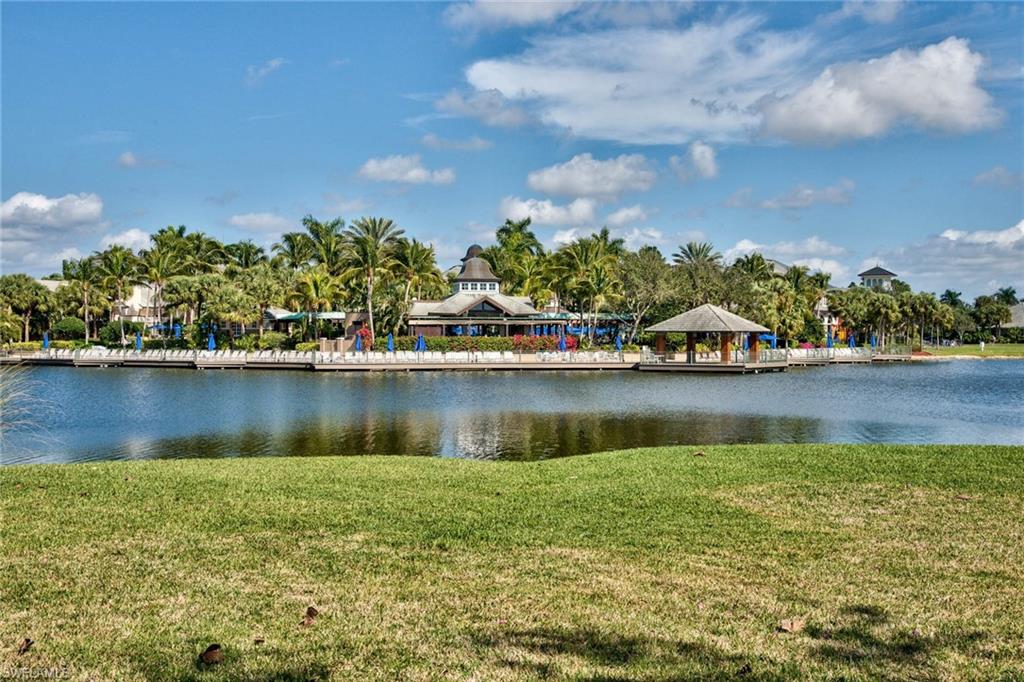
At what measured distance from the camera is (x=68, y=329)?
7200cm

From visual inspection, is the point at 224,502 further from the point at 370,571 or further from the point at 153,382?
the point at 153,382

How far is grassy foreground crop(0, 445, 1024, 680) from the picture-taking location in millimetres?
4984

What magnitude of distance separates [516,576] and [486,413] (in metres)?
21.5

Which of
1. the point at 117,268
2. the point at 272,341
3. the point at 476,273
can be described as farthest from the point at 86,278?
the point at 476,273

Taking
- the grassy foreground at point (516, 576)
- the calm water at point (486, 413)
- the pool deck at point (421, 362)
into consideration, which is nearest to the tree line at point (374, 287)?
the pool deck at point (421, 362)

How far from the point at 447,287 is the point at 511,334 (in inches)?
624

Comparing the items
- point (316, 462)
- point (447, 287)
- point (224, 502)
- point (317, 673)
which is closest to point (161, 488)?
point (224, 502)

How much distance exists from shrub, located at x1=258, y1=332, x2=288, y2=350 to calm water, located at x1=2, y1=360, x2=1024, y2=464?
56.3ft

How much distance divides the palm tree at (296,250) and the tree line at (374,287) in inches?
5.9

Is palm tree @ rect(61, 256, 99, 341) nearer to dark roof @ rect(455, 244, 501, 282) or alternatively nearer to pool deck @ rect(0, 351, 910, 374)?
pool deck @ rect(0, 351, 910, 374)

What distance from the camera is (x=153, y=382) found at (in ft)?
140

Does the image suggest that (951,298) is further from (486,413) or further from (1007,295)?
(486,413)

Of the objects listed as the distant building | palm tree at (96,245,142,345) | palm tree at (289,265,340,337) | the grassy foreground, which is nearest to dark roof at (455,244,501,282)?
palm tree at (289,265,340,337)

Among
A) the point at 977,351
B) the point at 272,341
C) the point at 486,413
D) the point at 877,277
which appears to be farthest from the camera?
the point at 877,277
